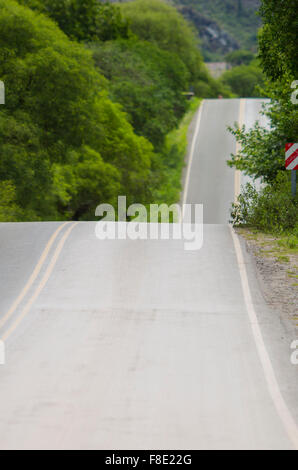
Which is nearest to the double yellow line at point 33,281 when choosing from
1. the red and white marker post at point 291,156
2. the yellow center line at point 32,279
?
the yellow center line at point 32,279

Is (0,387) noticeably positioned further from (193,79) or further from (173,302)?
(193,79)

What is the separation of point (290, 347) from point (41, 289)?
5.75 meters

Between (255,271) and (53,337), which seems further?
(255,271)

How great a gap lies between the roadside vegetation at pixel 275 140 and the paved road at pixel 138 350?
2704 millimetres

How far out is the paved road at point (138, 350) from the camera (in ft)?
24.4

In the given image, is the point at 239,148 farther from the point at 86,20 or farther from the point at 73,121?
the point at 73,121

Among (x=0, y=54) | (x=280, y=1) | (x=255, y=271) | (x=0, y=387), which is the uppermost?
(x=280, y=1)

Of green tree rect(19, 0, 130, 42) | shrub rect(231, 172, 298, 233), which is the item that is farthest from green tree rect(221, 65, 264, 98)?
shrub rect(231, 172, 298, 233)

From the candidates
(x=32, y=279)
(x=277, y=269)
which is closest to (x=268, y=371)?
(x=277, y=269)

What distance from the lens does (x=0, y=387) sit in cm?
884

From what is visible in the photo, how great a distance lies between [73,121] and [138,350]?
26330 mm

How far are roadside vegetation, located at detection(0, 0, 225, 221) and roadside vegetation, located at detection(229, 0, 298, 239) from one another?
12211 mm

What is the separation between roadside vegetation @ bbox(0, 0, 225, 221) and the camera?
33250 mm

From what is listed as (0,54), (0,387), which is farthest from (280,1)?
(0,54)
